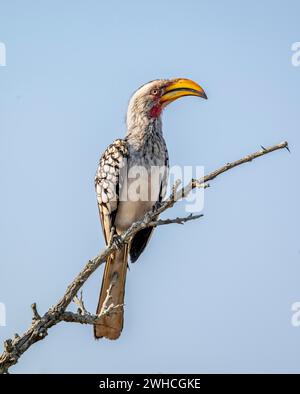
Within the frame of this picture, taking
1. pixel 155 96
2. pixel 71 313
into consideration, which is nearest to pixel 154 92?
pixel 155 96

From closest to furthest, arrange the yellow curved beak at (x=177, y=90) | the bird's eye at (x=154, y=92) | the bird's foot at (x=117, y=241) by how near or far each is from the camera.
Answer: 1. the bird's foot at (x=117, y=241)
2. the yellow curved beak at (x=177, y=90)
3. the bird's eye at (x=154, y=92)

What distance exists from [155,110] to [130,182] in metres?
0.84

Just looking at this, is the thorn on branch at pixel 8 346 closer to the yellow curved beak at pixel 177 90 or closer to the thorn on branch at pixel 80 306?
the thorn on branch at pixel 80 306

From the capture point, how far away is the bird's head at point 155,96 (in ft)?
23.2

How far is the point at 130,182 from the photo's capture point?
21.8 ft

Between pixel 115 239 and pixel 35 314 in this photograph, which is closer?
pixel 35 314

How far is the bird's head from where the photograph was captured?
7.06 m

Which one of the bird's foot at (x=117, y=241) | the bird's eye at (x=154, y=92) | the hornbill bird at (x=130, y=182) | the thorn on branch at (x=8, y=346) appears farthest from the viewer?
the bird's eye at (x=154, y=92)

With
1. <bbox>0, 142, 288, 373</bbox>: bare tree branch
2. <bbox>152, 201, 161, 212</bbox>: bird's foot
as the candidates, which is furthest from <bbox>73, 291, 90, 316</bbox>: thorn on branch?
<bbox>152, 201, 161, 212</bbox>: bird's foot

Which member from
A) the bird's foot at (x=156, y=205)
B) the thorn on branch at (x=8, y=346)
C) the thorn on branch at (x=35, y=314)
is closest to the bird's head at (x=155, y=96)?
the bird's foot at (x=156, y=205)

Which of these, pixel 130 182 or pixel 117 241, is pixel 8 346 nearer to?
pixel 117 241

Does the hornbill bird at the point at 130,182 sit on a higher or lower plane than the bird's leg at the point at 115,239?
higher

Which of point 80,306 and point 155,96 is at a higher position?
point 155,96
